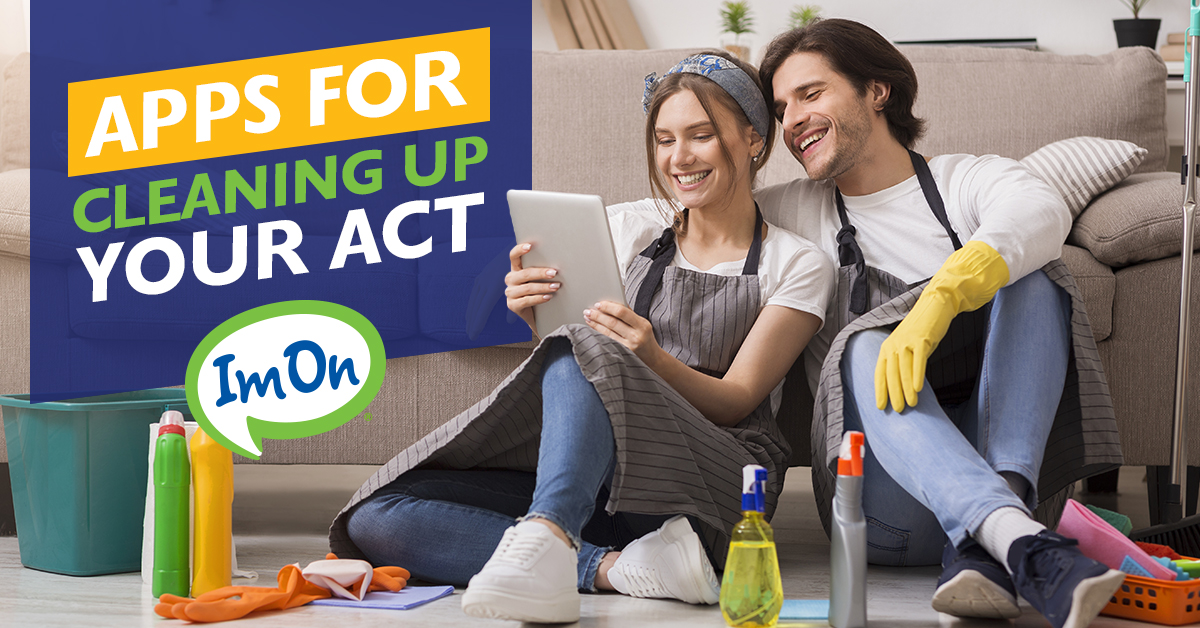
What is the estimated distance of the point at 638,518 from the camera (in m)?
1.33

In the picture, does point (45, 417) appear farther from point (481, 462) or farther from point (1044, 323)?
point (1044, 323)

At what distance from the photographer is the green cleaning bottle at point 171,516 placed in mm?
1229

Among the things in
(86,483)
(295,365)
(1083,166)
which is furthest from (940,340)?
(86,483)

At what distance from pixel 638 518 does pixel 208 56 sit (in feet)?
8.28

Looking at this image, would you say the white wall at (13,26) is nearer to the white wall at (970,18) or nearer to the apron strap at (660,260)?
the white wall at (970,18)

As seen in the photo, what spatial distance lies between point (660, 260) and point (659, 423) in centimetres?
38

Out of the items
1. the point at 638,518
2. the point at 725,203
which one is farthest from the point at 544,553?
the point at 725,203

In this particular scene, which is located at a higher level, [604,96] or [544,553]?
[604,96]

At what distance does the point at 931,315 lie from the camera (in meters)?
1.22

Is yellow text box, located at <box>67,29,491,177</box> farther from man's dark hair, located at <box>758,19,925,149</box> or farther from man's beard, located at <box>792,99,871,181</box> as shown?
man's beard, located at <box>792,99,871,181</box>

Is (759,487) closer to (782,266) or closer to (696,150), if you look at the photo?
(782,266)

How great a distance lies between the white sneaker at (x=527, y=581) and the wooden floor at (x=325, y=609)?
7cm

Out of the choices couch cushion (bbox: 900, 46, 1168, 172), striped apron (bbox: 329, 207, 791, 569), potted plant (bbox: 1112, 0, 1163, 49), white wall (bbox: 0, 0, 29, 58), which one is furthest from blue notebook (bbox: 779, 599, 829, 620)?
white wall (bbox: 0, 0, 29, 58)

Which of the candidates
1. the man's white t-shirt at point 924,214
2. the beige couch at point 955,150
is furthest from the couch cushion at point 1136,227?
the man's white t-shirt at point 924,214
